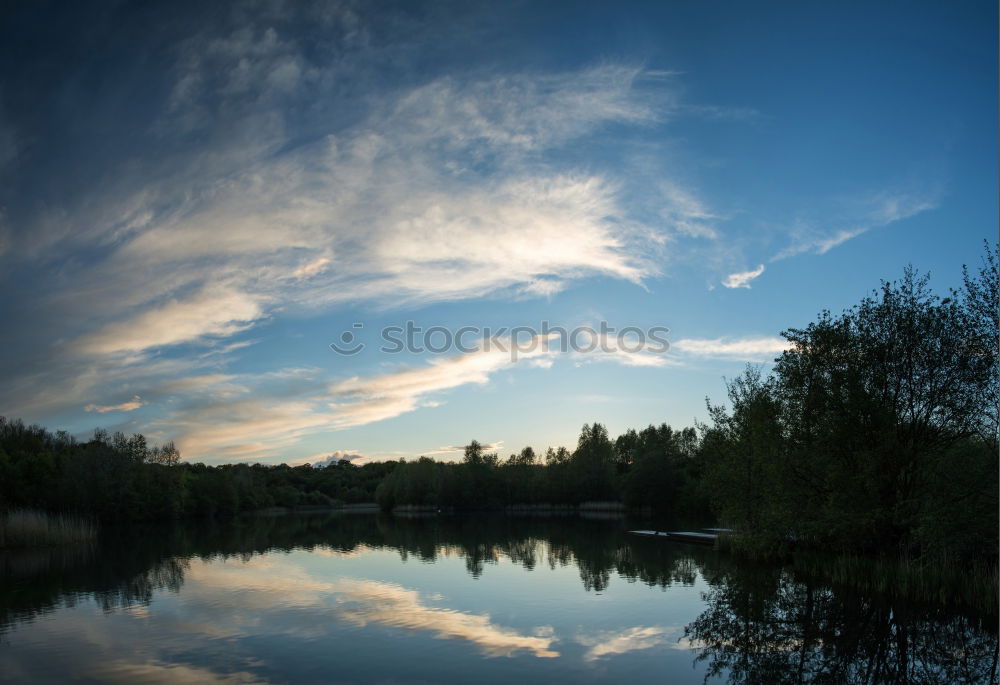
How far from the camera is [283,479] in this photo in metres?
136

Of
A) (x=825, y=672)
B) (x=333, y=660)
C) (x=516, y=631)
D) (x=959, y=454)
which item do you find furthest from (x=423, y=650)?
(x=959, y=454)

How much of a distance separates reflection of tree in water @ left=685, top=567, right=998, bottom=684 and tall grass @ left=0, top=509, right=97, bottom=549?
4119 centimetres

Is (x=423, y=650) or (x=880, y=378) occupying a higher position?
(x=880, y=378)

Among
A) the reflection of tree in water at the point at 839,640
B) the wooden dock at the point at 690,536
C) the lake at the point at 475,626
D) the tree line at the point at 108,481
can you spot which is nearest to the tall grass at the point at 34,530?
the tree line at the point at 108,481

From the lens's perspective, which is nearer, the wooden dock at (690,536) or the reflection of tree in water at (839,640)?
the reflection of tree in water at (839,640)

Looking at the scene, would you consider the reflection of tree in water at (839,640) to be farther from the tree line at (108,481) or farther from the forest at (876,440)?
the tree line at (108,481)

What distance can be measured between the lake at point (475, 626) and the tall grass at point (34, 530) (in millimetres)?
10052

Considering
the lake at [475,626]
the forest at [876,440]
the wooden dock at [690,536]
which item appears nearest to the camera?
the lake at [475,626]

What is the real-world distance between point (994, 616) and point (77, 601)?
87.7 feet

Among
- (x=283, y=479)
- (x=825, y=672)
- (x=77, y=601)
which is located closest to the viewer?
(x=825, y=672)

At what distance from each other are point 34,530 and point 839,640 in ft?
149

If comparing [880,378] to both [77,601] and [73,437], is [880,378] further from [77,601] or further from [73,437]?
[73,437]

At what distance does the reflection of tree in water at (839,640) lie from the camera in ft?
39.7

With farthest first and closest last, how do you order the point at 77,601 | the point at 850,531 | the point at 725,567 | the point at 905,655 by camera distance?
the point at 725,567 < the point at 850,531 < the point at 77,601 < the point at 905,655
